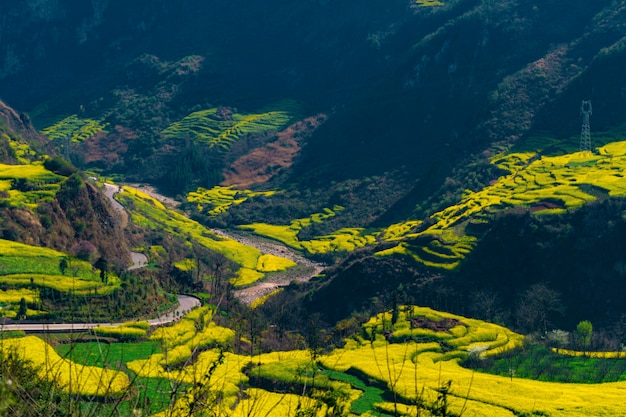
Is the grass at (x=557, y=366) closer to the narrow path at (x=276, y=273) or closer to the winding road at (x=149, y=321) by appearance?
the winding road at (x=149, y=321)

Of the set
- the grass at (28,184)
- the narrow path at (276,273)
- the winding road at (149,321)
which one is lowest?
the narrow path at (276,273)

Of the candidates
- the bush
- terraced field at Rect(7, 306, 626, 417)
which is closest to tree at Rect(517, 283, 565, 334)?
terraced field at Rect(7, 306, 626, 417)

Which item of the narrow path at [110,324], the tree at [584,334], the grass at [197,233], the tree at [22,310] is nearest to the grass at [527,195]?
the tree at [584,334]

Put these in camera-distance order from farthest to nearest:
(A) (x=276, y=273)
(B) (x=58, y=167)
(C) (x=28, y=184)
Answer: (A) (x=276, y=273), (B) (x=58, y=167), (C) (x=28, y=184)

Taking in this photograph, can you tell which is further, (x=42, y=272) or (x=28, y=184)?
(x=28, y=184)

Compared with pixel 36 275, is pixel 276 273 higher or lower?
lower

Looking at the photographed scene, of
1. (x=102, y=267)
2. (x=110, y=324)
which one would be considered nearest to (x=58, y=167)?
(x=102, y=267)

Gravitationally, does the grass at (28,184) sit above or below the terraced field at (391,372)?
above

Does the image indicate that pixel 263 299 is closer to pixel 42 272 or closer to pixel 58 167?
pixel 58 167

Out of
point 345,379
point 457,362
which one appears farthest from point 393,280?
point 345,379
